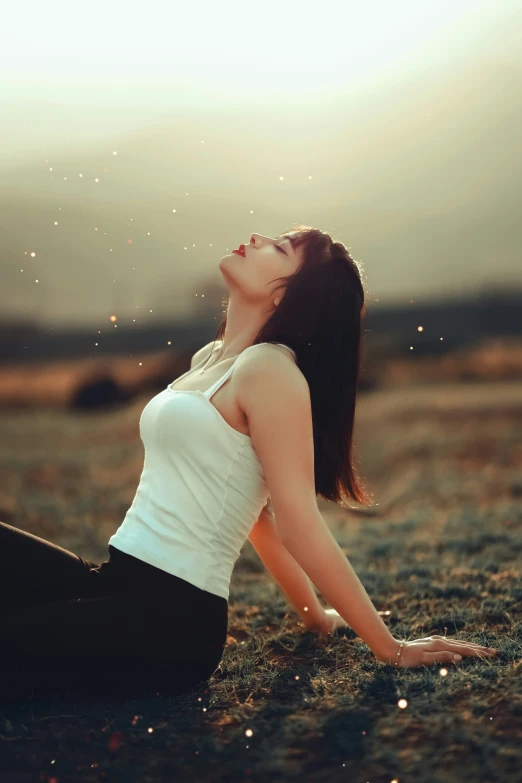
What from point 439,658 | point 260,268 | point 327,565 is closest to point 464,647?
point 439,658

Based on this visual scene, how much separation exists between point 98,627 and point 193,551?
0.29 meters

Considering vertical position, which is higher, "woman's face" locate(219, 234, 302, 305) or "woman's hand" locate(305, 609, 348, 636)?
"woman's face" locate(219, 234, 302, 305)

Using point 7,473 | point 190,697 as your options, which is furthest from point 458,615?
point 7,473

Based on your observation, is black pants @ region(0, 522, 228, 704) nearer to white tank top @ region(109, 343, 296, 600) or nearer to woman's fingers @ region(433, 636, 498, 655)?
white tank top @ region(109, 343, 296, 600)

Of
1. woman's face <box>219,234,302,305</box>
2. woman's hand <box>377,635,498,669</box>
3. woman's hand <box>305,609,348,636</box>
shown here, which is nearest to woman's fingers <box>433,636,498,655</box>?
woman's hand <box>377,635,498,669</box>

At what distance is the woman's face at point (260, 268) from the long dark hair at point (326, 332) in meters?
0.02

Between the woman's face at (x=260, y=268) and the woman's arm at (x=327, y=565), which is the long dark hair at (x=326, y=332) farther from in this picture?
the woman's arm at (x=327, y=565)

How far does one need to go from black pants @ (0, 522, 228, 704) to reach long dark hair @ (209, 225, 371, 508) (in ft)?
1.83

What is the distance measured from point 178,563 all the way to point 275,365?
1.81 ft

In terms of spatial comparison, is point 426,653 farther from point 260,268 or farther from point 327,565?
point 260,268

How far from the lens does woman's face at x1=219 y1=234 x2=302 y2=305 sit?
2.16 metres

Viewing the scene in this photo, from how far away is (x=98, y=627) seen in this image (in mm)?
1864

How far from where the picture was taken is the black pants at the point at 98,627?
185 cm

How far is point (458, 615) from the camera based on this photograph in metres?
2.58
